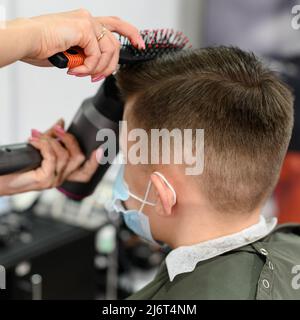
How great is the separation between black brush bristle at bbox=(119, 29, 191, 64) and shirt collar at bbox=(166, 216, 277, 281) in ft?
1.52

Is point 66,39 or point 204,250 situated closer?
point 66,39

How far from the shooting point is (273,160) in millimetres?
969

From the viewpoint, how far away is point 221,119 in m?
0.90

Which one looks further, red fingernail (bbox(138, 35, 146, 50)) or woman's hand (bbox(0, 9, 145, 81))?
red fingernail (bbox(138, 35, 146, 50))

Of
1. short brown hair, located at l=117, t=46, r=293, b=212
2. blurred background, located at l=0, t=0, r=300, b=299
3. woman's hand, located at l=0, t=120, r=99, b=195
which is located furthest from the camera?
blurred background, located at l=0, t=0, r=300, b=299

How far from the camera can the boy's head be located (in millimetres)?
908

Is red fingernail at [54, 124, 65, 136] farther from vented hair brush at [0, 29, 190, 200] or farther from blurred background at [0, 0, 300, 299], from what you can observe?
blurred background at [0, 0, 300, 299]

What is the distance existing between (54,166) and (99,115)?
7.5 inches

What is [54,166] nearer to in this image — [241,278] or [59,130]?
[59,130]

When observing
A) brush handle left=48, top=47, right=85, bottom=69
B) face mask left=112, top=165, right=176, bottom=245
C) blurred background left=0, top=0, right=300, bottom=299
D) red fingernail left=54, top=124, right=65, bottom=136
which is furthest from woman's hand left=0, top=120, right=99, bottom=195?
blurred background left=0, top=0, right=300, bottom=299

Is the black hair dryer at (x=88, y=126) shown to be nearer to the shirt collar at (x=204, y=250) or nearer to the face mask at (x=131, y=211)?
the face mask at (x=131, y=211)

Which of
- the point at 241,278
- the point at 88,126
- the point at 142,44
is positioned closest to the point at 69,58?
the point at 142,44

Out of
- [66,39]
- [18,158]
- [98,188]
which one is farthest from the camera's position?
[98,188]
